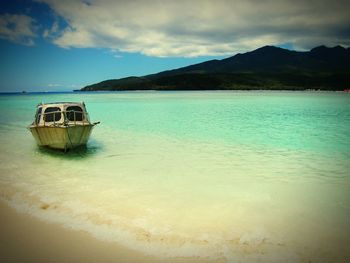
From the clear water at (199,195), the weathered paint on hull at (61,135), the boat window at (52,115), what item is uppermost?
the boat window at (52,115)

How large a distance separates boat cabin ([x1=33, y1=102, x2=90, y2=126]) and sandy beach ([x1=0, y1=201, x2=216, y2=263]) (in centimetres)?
947

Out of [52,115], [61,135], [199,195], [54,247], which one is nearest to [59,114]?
[52,115]

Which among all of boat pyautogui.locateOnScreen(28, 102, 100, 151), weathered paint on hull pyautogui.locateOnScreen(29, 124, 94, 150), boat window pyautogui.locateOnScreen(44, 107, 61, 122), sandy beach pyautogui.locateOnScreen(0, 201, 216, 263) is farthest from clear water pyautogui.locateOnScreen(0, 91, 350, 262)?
boat window pyautogui.locateOnScreen(44, 107, 61, 122)

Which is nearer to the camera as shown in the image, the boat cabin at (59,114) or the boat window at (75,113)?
the boat cabin at (59,114)

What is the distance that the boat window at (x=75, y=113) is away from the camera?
16.9 m

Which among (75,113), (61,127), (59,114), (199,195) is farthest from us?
(75,113)

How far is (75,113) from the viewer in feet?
A: 56.9

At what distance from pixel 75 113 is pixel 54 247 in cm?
1258

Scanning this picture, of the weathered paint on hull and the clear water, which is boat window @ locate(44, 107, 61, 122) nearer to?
the weathered paint on hull

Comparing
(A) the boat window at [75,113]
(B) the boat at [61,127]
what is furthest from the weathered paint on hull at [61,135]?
(A) the boat window at [75,113]

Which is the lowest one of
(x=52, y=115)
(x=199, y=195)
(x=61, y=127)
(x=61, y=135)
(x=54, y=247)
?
(x=199, y=195)

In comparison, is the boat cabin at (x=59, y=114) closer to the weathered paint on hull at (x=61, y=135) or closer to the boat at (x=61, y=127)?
the boat at (x=61, y=127)

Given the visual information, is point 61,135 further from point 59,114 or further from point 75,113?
point 75,113

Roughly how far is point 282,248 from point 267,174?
5.94 m
